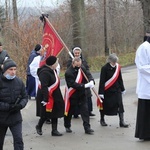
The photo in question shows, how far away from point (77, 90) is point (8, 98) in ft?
8.71

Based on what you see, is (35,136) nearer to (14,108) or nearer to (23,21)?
(14,108)

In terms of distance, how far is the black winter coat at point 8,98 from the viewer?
6941 mm

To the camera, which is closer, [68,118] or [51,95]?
[51,95]

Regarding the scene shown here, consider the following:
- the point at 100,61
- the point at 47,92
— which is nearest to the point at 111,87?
the point at 47,92

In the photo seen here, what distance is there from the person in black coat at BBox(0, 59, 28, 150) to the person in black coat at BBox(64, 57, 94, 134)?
7.74 ft

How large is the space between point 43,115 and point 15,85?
7.32ft

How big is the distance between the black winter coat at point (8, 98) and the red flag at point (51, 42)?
338 centimetres

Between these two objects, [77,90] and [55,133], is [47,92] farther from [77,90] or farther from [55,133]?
[55,133]

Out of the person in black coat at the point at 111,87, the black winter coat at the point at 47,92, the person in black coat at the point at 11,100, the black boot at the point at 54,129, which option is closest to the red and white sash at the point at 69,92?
the black winter coat at the point at 47,92

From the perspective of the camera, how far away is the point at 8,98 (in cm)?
696

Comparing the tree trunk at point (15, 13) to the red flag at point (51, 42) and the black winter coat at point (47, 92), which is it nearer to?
the red flag at point (51, 42)

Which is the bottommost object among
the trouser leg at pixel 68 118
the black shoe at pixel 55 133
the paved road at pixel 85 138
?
the paved road at pixel 85 138

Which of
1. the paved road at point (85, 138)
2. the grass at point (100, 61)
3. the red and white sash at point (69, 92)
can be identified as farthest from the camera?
the grass at point (100, 61)

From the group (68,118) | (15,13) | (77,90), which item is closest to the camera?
(77,90)
